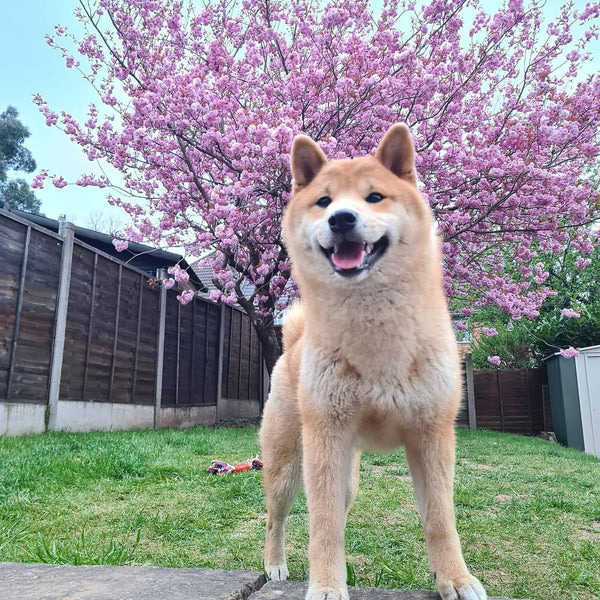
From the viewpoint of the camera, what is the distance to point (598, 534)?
2998mm

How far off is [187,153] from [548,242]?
6628 mm

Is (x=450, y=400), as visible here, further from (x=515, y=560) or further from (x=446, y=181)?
(x=446, y=181)

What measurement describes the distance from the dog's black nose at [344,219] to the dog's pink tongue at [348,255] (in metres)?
0.06

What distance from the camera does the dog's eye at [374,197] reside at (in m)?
1.88

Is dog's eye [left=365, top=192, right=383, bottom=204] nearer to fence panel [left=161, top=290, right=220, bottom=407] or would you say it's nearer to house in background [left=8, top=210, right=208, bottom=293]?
fence panel [left=161, top=290, right=220, bottom=407]

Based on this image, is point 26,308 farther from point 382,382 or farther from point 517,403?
point 517,403

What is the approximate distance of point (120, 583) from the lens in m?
1.62

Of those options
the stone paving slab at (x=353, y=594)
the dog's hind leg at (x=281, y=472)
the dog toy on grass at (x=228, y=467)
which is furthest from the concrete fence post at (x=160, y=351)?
the stone paving slab at (x=353, y=594)

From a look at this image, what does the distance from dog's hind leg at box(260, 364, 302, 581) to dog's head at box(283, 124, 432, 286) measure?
0.63m

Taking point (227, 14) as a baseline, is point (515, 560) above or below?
below

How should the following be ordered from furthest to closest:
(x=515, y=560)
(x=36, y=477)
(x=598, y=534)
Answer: (x=36, y=477)
(x=598, y=534)
(x=515, y=560)

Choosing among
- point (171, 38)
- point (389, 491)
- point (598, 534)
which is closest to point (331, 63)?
point (171, 38)

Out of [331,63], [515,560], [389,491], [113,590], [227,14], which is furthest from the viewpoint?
[227,14]

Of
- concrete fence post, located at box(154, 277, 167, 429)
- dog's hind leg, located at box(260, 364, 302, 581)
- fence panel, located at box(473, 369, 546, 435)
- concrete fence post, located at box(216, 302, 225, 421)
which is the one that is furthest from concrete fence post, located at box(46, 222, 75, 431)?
fence panel, located at box(473, 369, 546, 435)
